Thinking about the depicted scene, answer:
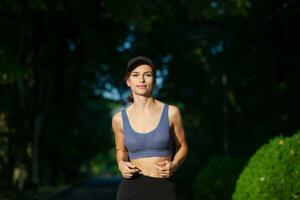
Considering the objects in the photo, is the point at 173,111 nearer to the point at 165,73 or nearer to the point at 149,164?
the point at 149,164

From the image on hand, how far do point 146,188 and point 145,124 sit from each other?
0.43 meters

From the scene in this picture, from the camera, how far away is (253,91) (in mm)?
35781

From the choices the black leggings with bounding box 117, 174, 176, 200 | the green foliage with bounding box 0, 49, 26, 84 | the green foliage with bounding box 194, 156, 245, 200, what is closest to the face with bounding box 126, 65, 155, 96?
Answer: the black leggings with bounding box 117, 174, 176, 200

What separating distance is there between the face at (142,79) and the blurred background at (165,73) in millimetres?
11604

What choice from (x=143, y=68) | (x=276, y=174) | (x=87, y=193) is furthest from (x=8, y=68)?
(x=87, y=193)

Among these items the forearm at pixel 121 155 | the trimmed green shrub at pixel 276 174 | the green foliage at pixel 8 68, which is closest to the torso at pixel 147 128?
the forearm at pixel 121 155

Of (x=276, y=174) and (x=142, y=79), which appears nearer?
(x=142, y=79)

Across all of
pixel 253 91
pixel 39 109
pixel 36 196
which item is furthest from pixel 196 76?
pixel 36 196

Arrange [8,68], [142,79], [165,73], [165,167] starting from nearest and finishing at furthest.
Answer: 1. [165,167]
2. [142,79]
3. [8,68]
4. [165,73]

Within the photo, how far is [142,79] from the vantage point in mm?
4895

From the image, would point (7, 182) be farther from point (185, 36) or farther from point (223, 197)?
point (185, 36)

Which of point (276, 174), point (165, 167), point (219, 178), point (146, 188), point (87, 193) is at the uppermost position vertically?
point (165, 167)

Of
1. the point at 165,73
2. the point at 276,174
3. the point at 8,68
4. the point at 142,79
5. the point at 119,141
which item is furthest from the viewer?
the point at 165,73

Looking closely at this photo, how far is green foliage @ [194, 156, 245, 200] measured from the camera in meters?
18.2
